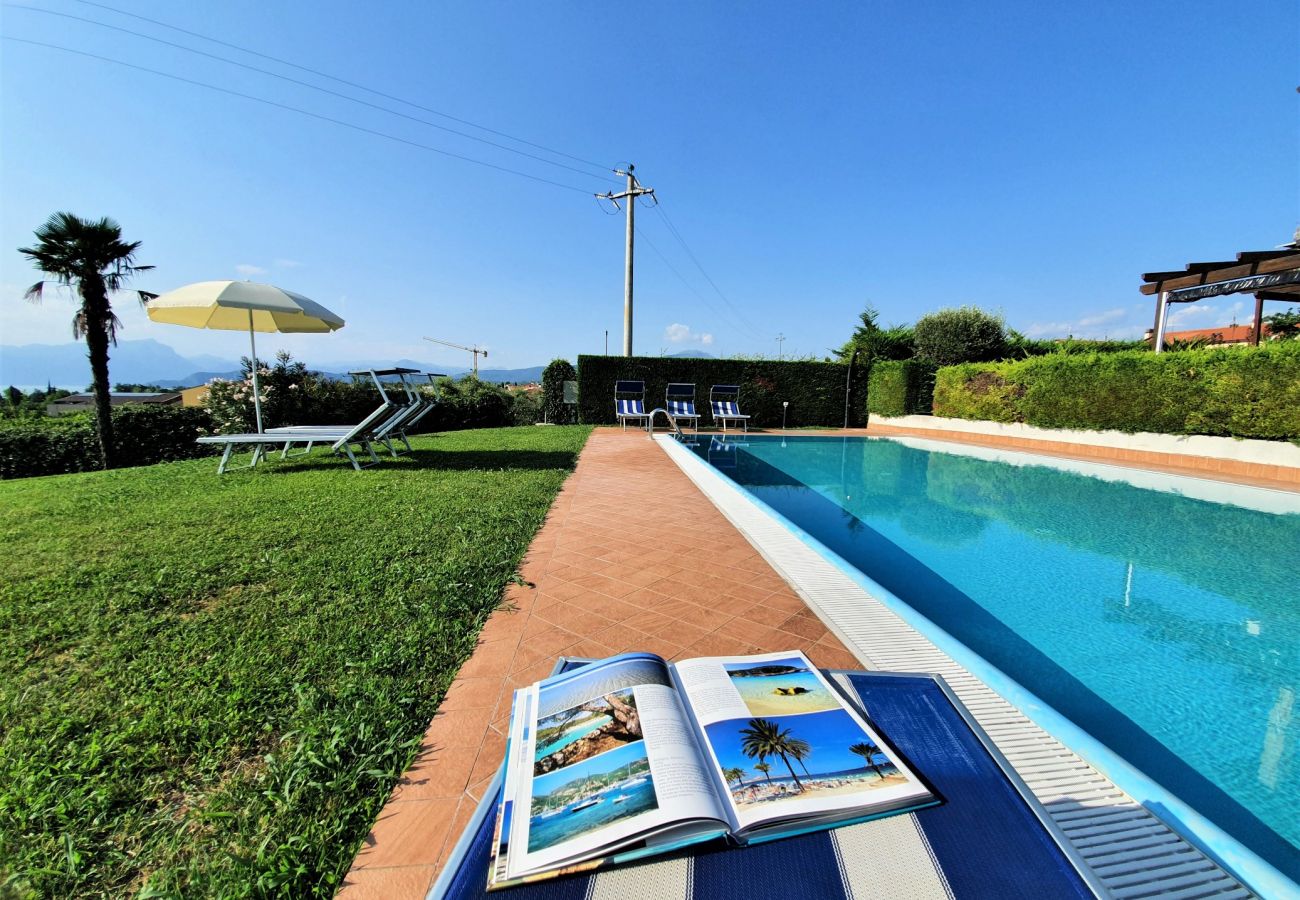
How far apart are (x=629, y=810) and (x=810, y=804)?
0.99 feet

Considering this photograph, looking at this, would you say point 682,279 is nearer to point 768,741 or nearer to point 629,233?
point 629,233

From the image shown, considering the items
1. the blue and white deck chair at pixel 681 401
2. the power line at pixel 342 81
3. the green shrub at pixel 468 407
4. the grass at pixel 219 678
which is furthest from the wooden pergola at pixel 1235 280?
the green shrub at pixel 468 407

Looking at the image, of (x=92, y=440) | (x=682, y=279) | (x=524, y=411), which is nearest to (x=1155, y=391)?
(x=524, y=411)

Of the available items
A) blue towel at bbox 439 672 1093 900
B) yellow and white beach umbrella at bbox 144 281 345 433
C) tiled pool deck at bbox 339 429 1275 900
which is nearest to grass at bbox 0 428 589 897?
tiled pool deck at bbox 339 429 1275 900

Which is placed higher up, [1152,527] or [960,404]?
[960,404]

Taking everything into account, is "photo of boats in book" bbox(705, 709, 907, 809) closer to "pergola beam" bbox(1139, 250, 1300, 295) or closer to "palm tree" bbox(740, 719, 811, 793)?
"palm tree" bbox(740, 719, 811, 793)

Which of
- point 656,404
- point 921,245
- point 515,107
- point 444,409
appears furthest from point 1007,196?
point 444,409

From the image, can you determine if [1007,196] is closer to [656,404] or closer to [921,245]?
[921,245]

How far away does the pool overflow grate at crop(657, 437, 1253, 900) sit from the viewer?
116 cm

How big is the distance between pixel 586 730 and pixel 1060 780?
153 cm

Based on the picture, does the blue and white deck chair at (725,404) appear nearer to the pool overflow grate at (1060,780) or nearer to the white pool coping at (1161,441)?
the white pool coping at (1161,441)

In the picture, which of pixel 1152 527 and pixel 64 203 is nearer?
pixel 1152 527

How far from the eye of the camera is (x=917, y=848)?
→ 81 cm

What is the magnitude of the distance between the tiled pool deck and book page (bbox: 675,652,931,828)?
87cm
